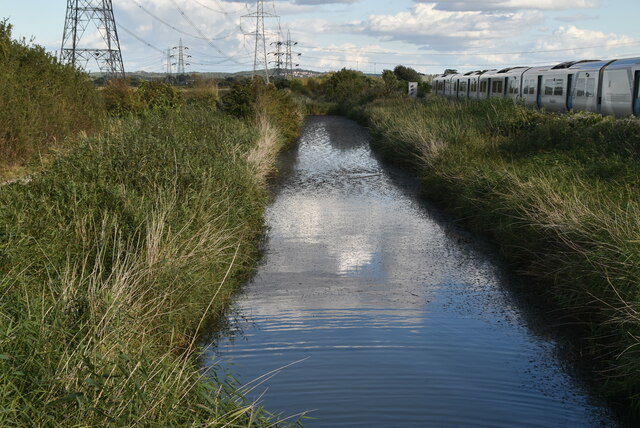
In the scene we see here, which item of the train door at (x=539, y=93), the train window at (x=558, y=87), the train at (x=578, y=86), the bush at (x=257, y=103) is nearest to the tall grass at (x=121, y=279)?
the train at (x=578, y=86)

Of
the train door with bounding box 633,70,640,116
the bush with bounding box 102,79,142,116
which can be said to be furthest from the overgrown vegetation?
the train door with bounding box 633,70,640,116

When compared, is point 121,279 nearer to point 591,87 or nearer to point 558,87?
point 591,87

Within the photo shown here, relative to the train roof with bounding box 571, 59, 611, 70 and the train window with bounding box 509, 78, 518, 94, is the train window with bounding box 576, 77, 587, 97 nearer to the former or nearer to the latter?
the train roof with bounding box 571, 59, 611, 70

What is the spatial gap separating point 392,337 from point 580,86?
20.8 meters

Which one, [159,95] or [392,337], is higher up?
[159,95]

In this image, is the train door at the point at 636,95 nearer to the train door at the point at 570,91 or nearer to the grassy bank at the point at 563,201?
the grassy bank at the point at 563,201

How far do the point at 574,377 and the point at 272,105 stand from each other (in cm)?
2416

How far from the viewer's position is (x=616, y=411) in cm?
657

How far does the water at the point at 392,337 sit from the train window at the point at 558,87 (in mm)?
15871

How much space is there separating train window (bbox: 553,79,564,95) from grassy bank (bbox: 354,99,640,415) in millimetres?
5850

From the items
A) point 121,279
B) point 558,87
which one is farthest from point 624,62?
point 121,279

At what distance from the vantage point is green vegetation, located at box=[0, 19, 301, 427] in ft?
14.5

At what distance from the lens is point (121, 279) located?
6305 millimetres

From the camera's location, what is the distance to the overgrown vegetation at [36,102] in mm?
16328
